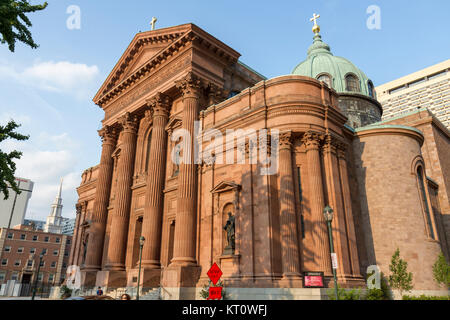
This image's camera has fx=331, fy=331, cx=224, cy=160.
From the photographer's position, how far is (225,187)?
22.1 metres

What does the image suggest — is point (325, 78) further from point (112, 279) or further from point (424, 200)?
point (112, 279)

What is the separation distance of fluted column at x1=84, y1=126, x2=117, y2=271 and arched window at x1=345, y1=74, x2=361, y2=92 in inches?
1096

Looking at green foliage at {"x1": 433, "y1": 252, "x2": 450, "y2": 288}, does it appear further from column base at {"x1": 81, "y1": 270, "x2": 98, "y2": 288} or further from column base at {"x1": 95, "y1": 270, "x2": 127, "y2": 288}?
column base at {"x1": 81, "y1": 270, "x2": 98, "y2": 288}

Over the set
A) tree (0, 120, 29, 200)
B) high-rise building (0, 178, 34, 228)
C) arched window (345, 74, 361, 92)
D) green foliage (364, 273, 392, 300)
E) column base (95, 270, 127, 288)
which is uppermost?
high-rise building (0, 178, 34, 228)

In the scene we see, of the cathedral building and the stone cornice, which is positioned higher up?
the stone cornice

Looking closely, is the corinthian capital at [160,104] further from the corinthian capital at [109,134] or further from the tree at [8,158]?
the tree at [8,158]

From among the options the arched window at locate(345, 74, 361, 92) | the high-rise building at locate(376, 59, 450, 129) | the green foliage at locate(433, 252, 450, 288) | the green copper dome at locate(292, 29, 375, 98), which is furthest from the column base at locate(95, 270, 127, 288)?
the high-rise building at locate(376, 59, 450, 129)

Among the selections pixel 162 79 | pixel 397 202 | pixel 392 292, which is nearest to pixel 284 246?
pixel 392 292

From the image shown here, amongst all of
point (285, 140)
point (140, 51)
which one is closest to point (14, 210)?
point (140, 51)

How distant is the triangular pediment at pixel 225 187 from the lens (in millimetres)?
21306

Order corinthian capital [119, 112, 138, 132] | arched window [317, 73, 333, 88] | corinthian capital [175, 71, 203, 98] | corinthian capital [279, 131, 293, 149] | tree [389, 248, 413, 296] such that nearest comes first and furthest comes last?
1. tree [389, 248, 413, 296]
2. corinthian capital [279, 131, 293, 149]
3. corinthian capital [175, 71, 203, 98]
4. corinthian capital [119, 112, 138, 132]
5. arched window [317, 73, 333, 88]

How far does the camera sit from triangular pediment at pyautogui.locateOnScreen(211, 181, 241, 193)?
21306 millimetres

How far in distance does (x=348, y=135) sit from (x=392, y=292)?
11.0m

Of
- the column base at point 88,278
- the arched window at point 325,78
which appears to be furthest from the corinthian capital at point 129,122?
the arched window at point 325,78
